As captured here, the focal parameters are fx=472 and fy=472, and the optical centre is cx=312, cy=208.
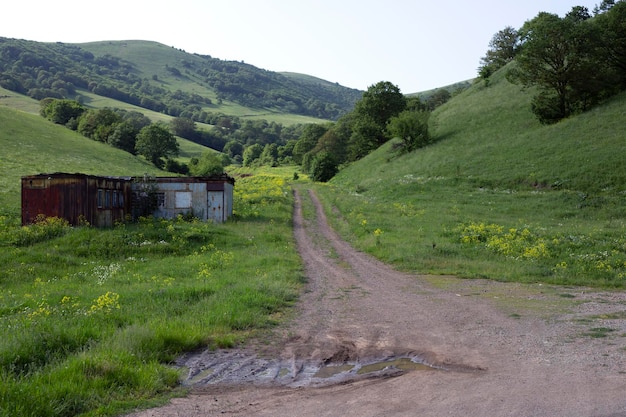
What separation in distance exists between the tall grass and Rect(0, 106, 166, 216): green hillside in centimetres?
2095

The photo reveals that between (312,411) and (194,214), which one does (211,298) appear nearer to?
(312,411)

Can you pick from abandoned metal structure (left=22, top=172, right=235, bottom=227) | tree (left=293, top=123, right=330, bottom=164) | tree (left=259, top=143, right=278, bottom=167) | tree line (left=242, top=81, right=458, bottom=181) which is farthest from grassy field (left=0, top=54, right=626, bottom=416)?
tree (left=259, top=143, right=278, bottom=167)

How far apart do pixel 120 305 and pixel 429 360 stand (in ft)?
26.9

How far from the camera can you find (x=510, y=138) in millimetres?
50250

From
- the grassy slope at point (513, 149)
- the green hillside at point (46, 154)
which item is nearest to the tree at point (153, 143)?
the green hillside at point (46, 154)

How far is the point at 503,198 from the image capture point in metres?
36.6

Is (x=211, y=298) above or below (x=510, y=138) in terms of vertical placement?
below

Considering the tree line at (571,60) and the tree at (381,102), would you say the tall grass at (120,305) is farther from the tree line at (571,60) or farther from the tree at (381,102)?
the tree at (381,102)

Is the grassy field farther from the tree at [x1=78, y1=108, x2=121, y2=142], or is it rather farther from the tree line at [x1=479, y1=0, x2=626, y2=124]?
the tree at [x1=78, y1=108, x2=121, y2=142]

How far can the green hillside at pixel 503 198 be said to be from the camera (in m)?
20.0

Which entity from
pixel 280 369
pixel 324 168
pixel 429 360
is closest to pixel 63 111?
pixel 324 168

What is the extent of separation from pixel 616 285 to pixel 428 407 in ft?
42.5

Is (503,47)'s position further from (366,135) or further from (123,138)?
(123,138)

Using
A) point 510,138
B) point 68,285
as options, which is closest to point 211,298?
point 68,285
